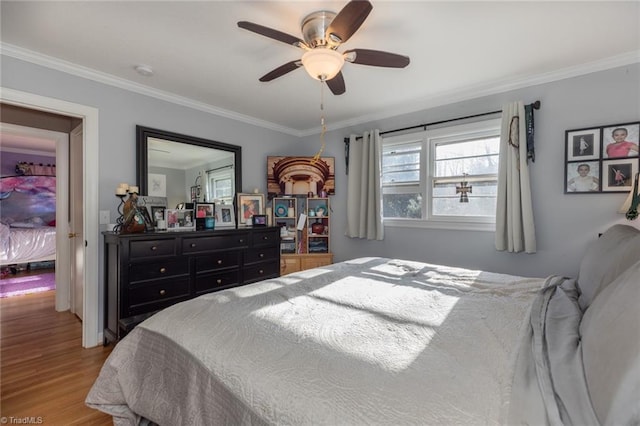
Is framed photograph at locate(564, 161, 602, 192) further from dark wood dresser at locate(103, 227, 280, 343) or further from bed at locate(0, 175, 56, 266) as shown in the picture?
bed at locate(0, 175, 56, 266)

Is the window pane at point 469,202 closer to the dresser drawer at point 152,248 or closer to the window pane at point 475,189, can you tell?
the window pane at point 475,189

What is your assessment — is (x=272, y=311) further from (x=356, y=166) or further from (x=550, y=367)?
(x=356, y=166)

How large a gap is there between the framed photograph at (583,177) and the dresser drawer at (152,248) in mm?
3557

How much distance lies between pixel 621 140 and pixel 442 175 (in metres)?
1.43

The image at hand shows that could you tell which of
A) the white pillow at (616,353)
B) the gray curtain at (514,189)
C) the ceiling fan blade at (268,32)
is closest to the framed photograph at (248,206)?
the ceiling fan blade at (268,32)

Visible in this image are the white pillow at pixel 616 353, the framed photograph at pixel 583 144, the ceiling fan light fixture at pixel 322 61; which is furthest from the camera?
the framed photograph at pixel 583 144

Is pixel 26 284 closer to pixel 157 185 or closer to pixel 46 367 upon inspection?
pixel 46 367

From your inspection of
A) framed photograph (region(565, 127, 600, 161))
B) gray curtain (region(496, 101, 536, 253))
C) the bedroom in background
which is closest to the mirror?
gray curtain (region(496, 101, 536, 253))

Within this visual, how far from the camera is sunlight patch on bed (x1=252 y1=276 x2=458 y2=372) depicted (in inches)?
37.7

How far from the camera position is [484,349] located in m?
0.96

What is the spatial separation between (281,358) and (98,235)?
2507 millimetres

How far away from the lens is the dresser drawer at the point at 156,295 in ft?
7.88

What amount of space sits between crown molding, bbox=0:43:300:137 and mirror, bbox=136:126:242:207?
0.36 metres

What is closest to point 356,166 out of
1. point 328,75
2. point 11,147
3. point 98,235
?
point 328,75
